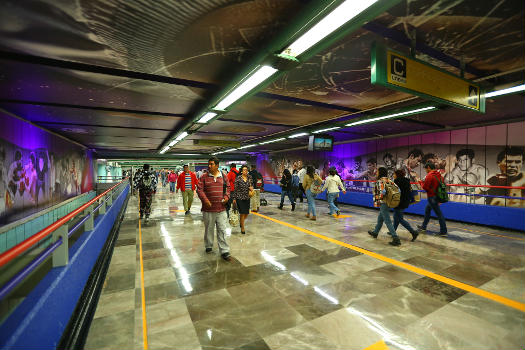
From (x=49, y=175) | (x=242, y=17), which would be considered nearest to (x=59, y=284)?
(x=242, y=17)

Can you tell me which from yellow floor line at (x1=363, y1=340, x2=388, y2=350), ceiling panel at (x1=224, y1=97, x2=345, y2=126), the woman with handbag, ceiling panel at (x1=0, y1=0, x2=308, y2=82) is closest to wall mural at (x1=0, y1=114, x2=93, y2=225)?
ceiling panel at (x1=0, y1=0, x2=308, y2=82)

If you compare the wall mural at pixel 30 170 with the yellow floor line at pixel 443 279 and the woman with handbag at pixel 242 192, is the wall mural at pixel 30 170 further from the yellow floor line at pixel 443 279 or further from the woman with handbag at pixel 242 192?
the yellow floor line at pixel 443 279

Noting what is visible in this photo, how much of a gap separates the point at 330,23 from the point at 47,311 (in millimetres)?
3901

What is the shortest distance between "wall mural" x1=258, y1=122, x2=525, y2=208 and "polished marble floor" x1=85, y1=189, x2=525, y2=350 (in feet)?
15.0

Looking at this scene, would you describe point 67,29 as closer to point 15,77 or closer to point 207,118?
point 15,77

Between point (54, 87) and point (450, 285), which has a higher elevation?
point (54, 87)

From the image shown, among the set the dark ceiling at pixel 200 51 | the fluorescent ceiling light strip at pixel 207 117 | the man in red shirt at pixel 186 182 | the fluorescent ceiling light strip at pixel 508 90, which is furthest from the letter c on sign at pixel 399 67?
the man in red shirt at pixel 186 182

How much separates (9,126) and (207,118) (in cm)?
538

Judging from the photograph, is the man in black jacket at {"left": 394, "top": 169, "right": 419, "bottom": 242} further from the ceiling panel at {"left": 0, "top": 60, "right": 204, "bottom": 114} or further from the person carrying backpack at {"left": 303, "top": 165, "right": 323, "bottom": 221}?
the ceiling panel at {"left": 0, "top": 60, "right": 204, "bottom": 114}

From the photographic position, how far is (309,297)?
318 cm

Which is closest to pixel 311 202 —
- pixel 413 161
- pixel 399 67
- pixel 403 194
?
pixel 403 194

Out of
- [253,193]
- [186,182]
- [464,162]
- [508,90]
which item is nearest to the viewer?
[508,90]

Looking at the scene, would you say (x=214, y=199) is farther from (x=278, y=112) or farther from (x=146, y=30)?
(x=278, y=112)

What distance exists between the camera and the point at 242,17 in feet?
9.07
